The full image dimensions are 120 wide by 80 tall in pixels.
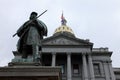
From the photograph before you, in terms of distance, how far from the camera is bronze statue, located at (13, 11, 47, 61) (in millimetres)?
6422

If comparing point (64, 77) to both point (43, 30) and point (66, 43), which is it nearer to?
point (66, 43)

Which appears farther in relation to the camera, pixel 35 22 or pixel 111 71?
pixel 111 71

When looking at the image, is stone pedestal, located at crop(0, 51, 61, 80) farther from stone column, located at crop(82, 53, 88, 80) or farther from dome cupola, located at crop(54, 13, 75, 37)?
dome cupola, located at crop(54, 13, 75, 37)

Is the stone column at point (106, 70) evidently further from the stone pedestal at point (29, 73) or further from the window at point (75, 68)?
the stone pedestal at point (29, 73)

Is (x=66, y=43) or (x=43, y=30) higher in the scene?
(x=66, y=43)

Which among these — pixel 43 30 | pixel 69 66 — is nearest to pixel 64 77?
pixel 69 66

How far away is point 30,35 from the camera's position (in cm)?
654

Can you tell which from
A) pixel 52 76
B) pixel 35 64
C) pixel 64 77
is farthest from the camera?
pixel 64 77

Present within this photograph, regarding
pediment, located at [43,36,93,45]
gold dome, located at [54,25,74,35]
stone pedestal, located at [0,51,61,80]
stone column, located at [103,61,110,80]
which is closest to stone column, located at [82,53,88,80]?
pediment, located at [43,36,93,45]

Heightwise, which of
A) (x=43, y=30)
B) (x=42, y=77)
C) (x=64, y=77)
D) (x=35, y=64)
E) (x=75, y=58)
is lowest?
(x=42, y=77)

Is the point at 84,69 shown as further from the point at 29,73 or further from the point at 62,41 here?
the point at 29,73

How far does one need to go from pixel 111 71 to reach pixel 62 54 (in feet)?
25.1

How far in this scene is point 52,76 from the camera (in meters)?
5.08

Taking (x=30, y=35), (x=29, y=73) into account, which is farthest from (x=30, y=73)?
(x=30, y=35)
